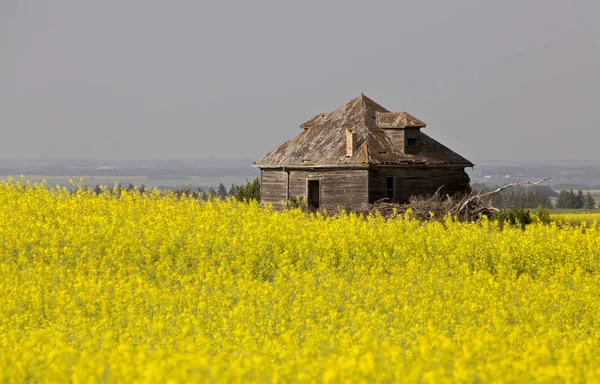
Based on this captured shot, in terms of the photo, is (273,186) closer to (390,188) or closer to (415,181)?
(390,188)

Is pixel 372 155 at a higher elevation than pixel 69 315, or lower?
higher

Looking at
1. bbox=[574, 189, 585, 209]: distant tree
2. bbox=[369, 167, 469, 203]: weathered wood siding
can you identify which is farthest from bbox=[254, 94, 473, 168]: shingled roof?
bbox=[574, 189, 585, 209]: distant tree

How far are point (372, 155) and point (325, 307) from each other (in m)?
22.1

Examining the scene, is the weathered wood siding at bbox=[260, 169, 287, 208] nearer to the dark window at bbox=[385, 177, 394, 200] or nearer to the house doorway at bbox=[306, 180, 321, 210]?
the house doorway at bbox=[306, 180, 321, 210]

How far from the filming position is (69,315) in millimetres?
12117

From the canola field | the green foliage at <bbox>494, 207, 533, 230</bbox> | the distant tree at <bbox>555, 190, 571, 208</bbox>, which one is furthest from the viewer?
the distant tree at <bbox>555, 190, 571, 208</bbox>

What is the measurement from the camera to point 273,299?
12484mm

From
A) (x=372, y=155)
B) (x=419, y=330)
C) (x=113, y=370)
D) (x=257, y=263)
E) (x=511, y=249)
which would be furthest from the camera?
(x=372, y=155)

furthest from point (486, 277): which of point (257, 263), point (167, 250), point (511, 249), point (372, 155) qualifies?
point (372, 155)

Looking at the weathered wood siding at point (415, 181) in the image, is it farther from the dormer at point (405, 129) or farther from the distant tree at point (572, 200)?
the distant tree at point (572, 200)

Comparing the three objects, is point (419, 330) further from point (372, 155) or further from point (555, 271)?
point (372, 155)

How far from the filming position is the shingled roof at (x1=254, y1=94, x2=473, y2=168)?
33969mm

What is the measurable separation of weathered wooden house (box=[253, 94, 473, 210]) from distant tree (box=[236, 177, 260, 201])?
2.78 metres

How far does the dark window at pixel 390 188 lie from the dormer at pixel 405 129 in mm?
1693
